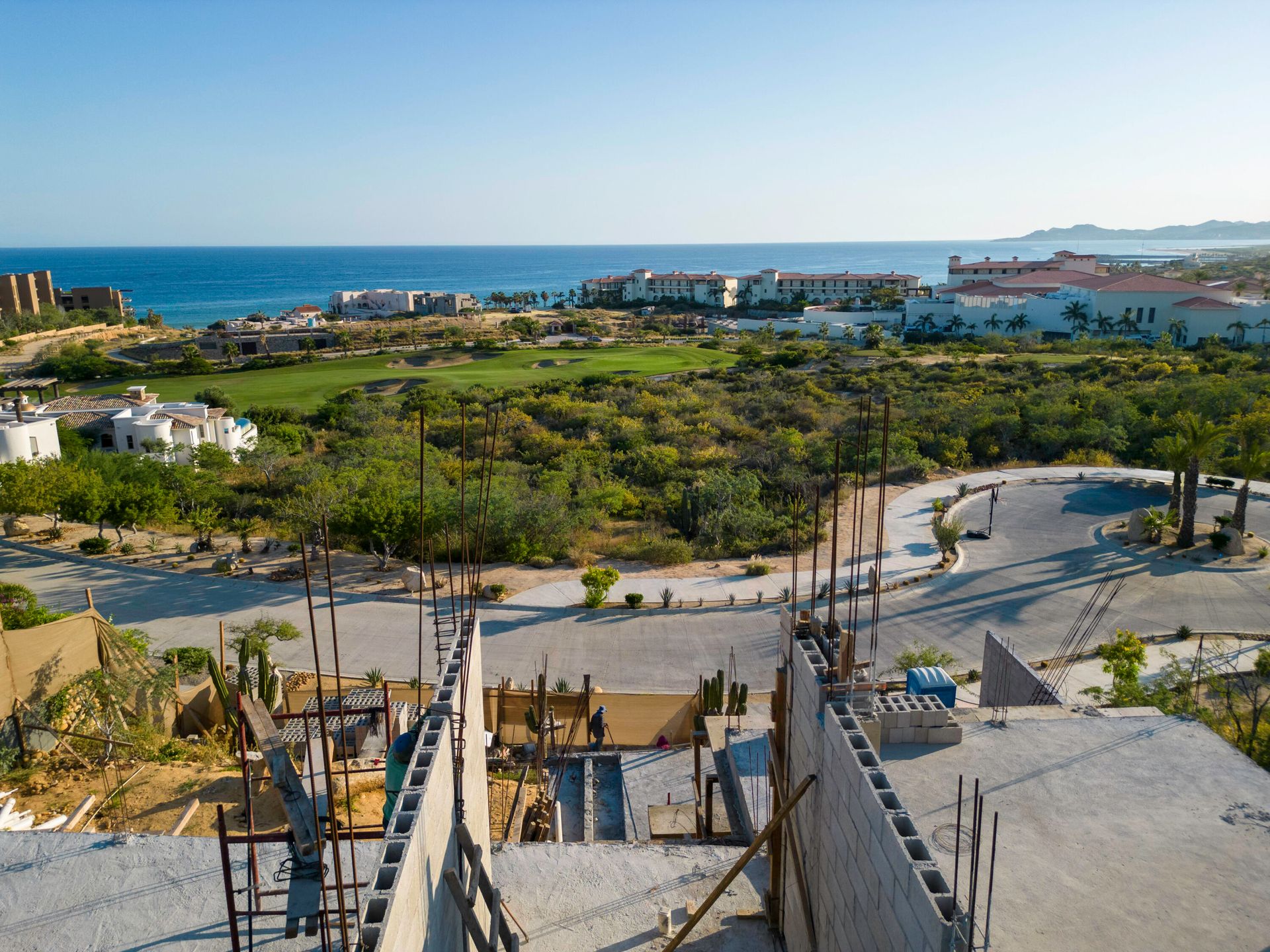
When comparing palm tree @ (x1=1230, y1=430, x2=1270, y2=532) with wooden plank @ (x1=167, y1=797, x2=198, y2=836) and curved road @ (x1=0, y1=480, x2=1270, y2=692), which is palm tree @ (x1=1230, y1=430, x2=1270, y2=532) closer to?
curved road @ (x1=0, y1=480, x2=1270, y2=692)

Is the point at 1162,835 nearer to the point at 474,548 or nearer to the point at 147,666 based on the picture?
the point at 147,666

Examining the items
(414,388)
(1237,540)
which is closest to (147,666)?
(1237,540)

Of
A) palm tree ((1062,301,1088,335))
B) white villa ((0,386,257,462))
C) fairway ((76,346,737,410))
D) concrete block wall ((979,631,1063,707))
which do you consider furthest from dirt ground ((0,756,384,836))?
palm tree ((1062,301,1088,335))

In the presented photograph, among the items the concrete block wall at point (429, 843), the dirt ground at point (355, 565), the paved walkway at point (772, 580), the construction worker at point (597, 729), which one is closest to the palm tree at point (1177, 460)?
the paved walkway at point (772, 580)

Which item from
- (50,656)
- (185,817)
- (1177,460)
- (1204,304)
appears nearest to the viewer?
(185,817)

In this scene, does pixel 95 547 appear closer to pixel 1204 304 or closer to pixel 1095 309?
pixel 1095 309

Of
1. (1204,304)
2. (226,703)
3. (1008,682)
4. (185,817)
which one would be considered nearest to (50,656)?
(226,703)
